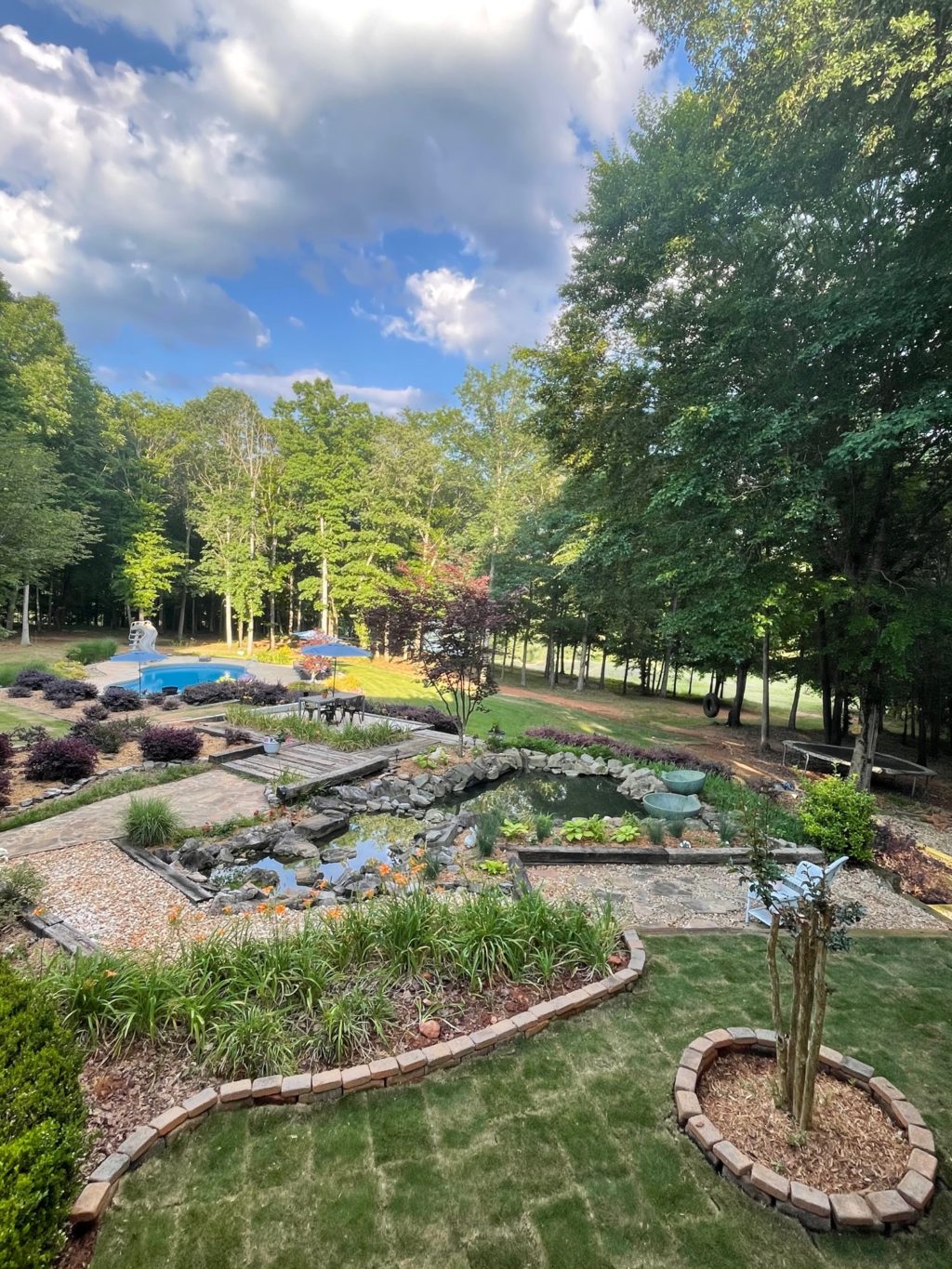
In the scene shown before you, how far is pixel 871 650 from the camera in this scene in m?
8.41

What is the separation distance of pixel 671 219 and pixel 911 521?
21.8 feet

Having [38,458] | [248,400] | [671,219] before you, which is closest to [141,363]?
[248,400]

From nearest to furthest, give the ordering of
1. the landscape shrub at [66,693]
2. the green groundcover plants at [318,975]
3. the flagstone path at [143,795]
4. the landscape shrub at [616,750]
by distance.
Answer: the green groundcover plants at [318,975] → the flagstone path at [143,795] → the landscape shrub at [616,750] → the landscape shrub at [66,693]

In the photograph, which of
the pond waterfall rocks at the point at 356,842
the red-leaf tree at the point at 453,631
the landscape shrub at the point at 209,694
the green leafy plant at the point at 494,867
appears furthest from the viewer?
the landscape shrub at the point at 209,694

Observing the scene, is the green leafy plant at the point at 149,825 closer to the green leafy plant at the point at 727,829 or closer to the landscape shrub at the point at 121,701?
the green leafy plant at the point at 727,829

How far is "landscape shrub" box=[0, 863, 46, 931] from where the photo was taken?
443cm

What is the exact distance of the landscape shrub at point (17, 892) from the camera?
4426mm

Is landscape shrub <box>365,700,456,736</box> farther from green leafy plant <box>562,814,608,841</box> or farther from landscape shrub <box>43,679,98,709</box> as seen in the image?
landscape shrub <box>43,679,98,709</box>

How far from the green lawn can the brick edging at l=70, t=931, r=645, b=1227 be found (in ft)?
0.21

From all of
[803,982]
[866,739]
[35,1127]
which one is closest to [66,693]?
[35,1127]

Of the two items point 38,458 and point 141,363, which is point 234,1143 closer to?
point 38,458

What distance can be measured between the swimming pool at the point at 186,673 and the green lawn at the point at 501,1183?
17.5 meters

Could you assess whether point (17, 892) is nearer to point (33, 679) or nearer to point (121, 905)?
point (121, 905)

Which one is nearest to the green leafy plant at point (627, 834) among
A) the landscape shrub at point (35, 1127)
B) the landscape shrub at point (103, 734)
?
the landscape shrub at point (35, 1127)
